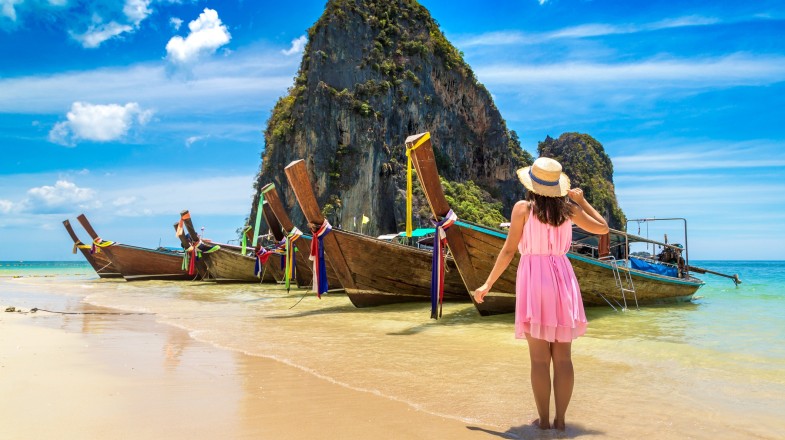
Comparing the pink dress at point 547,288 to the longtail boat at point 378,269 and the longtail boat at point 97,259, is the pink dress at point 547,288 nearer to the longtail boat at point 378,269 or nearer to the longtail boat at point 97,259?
the longtail boat at point 378,269

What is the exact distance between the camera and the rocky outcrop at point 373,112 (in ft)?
141

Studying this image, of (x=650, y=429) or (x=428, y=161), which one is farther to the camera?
(x=428, y=161)

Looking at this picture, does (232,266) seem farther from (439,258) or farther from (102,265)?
(439,258)

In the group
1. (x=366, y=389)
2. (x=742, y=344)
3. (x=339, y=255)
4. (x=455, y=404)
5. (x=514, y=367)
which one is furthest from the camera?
(x=339, y=255)

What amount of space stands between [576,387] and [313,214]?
19.7ft

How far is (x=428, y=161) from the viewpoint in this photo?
762cm

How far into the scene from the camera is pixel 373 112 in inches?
1726

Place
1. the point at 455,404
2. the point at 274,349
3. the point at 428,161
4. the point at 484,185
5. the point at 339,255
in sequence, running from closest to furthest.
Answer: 1. the point at 455,404
2. the point at 274,349
3. the point at 428,161
4. the point at 339,255
5. the point at 484,185

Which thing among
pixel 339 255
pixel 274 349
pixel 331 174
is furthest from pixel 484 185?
pixel 274 349

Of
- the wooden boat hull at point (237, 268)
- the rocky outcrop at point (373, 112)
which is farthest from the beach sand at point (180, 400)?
the rocky outcrop at point (373, 112)

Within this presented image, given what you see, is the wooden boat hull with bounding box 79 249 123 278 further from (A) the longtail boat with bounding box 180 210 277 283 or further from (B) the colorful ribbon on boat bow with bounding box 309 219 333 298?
(B) the colorful ribbon on boat bow with bounding box 309 219 333 298

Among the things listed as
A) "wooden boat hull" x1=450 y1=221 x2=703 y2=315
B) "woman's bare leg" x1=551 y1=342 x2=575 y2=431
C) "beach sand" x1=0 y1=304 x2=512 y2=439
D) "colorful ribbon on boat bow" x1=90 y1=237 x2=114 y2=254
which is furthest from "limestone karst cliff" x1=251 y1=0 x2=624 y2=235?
"woman's bare leg" x1=551 y1=342 x2=575 y2=431

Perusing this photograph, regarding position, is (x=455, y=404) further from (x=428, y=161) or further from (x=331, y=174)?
(x=331, y=174)

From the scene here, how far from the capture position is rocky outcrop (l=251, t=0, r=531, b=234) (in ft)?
141
